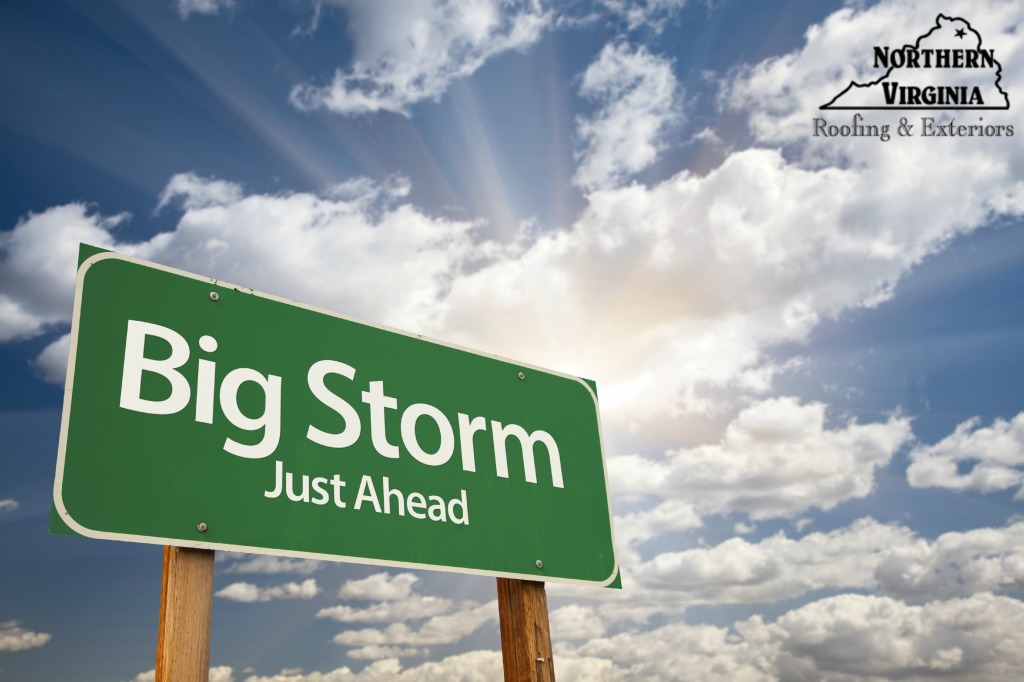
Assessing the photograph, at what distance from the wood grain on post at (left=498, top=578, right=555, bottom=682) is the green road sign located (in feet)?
0.45

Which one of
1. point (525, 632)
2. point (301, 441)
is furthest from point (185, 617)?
point (525, 632)

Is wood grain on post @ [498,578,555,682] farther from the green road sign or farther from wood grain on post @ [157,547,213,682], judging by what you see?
wood grain on post @ [157,547,213,682]

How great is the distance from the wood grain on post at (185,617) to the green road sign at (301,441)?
76mm

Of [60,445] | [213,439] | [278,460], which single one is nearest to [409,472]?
[278,460]

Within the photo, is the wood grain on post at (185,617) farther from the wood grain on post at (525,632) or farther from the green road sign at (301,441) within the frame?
the wood grain on post at (525,632)

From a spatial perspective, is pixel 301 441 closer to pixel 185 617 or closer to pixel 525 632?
pixel 185 617

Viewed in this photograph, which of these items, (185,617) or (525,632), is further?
(525,632)

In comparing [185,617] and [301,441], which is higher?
[301,441]

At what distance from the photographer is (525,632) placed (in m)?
3.75

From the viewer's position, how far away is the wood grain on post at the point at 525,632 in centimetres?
372

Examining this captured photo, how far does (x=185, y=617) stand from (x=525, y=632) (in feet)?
5.18

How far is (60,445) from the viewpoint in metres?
2.65

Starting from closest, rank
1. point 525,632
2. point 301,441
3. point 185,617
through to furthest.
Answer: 1. point 185,617
2. point 301,441
3. point 525,632

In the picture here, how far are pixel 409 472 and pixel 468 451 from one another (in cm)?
36
